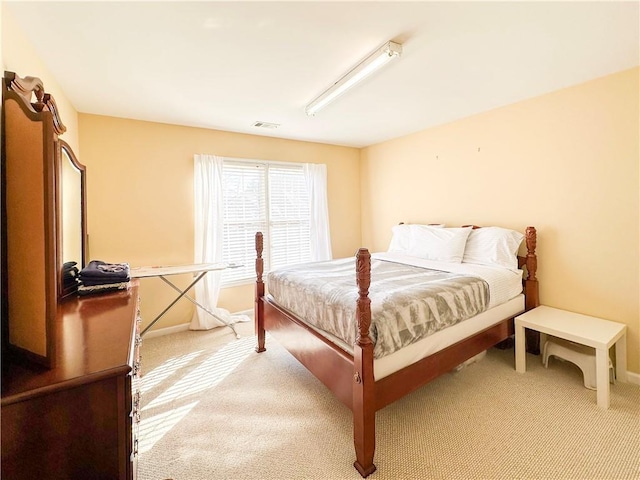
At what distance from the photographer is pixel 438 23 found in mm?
1645

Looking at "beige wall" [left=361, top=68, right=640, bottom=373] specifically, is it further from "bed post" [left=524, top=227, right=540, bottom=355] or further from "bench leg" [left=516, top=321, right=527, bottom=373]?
"bench leg" [left=516, top=321, right=527, bottom=373]

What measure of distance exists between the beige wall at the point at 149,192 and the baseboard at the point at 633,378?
3731 mm

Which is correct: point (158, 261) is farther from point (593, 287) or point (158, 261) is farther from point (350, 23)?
point (593, 287)

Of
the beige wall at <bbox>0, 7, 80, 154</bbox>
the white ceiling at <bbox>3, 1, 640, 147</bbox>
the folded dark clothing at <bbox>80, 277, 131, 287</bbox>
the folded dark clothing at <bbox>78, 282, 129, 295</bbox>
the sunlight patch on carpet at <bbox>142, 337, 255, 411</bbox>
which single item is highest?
the white ceiling at <bbox>3, 1, 640, 147</bbox>

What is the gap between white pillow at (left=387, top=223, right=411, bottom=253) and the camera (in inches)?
143

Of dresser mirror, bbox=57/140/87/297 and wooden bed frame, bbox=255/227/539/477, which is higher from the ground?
dresser mirror, bbox=57/140/87/297

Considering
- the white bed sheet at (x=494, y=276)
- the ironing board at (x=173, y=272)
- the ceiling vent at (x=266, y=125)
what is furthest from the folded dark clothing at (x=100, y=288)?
the white bed sheet at (x=494, y=276)

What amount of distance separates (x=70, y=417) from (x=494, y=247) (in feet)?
10.2

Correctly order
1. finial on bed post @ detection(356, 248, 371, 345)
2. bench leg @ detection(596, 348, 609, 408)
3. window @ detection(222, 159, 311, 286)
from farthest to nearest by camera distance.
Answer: window @ detection(222, 159, 311, 286), bench leg @ detection(596, 348, 609, 408), finial on bed post @ detection(356, 248, 371, 345)

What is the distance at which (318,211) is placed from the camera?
14.1ft

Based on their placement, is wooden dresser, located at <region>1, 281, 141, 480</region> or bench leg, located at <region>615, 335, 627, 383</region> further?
bench leg, located at <region>615, 335, 627, 383</region>

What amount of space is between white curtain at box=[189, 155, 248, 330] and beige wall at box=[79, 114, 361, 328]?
11 cm

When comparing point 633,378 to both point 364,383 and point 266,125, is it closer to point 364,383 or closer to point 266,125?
point 364,383

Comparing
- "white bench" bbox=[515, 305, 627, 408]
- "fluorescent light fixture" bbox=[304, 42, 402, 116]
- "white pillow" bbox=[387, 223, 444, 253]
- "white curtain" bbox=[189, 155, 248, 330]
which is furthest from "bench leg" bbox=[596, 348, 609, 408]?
"white curtain" bbox=[189, 155, 248, 330]
